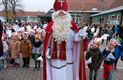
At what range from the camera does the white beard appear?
5574mm

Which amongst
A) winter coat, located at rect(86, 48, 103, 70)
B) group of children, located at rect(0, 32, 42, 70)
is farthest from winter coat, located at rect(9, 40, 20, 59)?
winter coat, located at rect(86, 48, 103, 70)

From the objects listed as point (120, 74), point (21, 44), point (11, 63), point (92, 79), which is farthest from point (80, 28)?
point (11, 63)

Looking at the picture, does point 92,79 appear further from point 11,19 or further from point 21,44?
point 11,19

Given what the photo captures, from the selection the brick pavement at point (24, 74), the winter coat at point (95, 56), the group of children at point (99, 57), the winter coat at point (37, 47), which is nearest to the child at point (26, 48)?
the winter coat at point (37, 47)

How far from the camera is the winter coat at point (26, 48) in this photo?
444 inches

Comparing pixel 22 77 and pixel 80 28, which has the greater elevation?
Result: pixel 80 28

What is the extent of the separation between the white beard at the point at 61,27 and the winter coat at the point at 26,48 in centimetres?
569

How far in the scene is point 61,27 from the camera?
567 cm

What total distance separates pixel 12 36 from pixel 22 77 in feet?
8.63

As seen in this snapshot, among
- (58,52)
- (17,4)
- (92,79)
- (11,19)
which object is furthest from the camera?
(17,4)

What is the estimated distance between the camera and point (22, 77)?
31.4 ft

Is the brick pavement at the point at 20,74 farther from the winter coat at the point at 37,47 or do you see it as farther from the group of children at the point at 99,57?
the group of children at the point at 99,57

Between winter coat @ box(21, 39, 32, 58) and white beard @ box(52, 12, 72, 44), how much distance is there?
569 cm

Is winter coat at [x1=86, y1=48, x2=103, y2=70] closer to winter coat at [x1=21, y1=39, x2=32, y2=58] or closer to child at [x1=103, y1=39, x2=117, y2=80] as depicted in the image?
child at [x1=103, y1=39, x2=117, y2=80]
